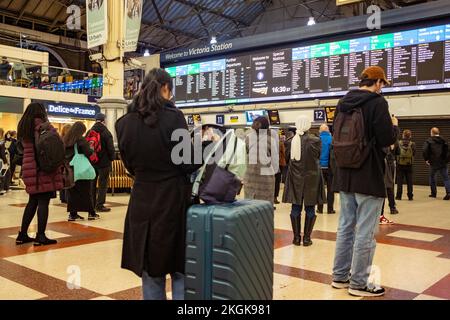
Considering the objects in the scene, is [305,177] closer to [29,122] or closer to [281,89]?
[29,122]

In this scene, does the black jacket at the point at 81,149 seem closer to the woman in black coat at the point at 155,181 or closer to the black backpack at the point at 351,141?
the black backpack at the point at 351,141

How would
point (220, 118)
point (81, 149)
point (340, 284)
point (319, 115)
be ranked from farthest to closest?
point (220, 118) < point (319, 115) < point (81, 149) < point (340, 284)

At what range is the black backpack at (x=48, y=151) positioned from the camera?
4660 mm

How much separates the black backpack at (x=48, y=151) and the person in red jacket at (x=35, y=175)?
5cm

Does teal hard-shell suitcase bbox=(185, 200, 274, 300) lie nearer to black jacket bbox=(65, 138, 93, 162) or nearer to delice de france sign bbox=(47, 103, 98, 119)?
black jacket bbox=(65, 138, 93, 162)

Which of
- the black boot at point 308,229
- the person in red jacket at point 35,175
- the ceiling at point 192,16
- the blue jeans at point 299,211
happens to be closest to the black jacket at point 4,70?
the ceiling at point 192,16

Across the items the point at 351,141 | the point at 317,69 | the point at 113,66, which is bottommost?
the point at 351,141

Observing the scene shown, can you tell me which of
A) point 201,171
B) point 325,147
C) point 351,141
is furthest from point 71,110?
point 201,171

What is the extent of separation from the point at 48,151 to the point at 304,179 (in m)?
2.79

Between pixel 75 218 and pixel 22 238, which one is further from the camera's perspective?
pixel 75 218

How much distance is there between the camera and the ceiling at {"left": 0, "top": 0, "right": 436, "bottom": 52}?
70.5 feet

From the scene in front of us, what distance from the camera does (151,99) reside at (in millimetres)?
2221

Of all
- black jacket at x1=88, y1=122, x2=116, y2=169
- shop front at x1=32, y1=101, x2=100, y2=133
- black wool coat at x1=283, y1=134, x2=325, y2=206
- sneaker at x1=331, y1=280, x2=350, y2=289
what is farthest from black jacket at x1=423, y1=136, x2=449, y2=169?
shop front at x1=32, y1=101, x2=100, y2=133
